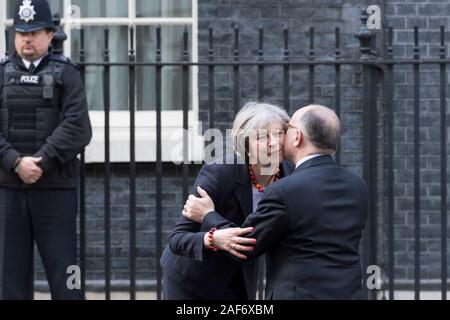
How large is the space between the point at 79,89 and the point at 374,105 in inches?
67.8

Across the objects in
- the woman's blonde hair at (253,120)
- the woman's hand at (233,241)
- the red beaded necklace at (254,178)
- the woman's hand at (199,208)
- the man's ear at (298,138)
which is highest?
the woman's blonde hair at (253,120)

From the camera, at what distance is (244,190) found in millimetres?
5031

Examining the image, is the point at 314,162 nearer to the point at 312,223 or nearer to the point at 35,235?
the point at 312,223

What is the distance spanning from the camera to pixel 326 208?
4.50m

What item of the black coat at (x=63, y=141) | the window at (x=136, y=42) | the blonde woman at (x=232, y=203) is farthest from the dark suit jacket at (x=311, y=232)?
the window at (x=136, y=42)

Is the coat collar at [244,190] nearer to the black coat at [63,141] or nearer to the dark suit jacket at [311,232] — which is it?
the dark suit jacket at [311,232]

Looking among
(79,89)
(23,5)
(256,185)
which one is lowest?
(256,185)

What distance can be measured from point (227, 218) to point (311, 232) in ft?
2.14

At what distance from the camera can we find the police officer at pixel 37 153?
664 cm

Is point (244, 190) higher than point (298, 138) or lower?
lower

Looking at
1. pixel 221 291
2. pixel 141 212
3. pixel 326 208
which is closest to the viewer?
pixel 326 208

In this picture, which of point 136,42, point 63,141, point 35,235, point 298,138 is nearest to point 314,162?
point 298,138
